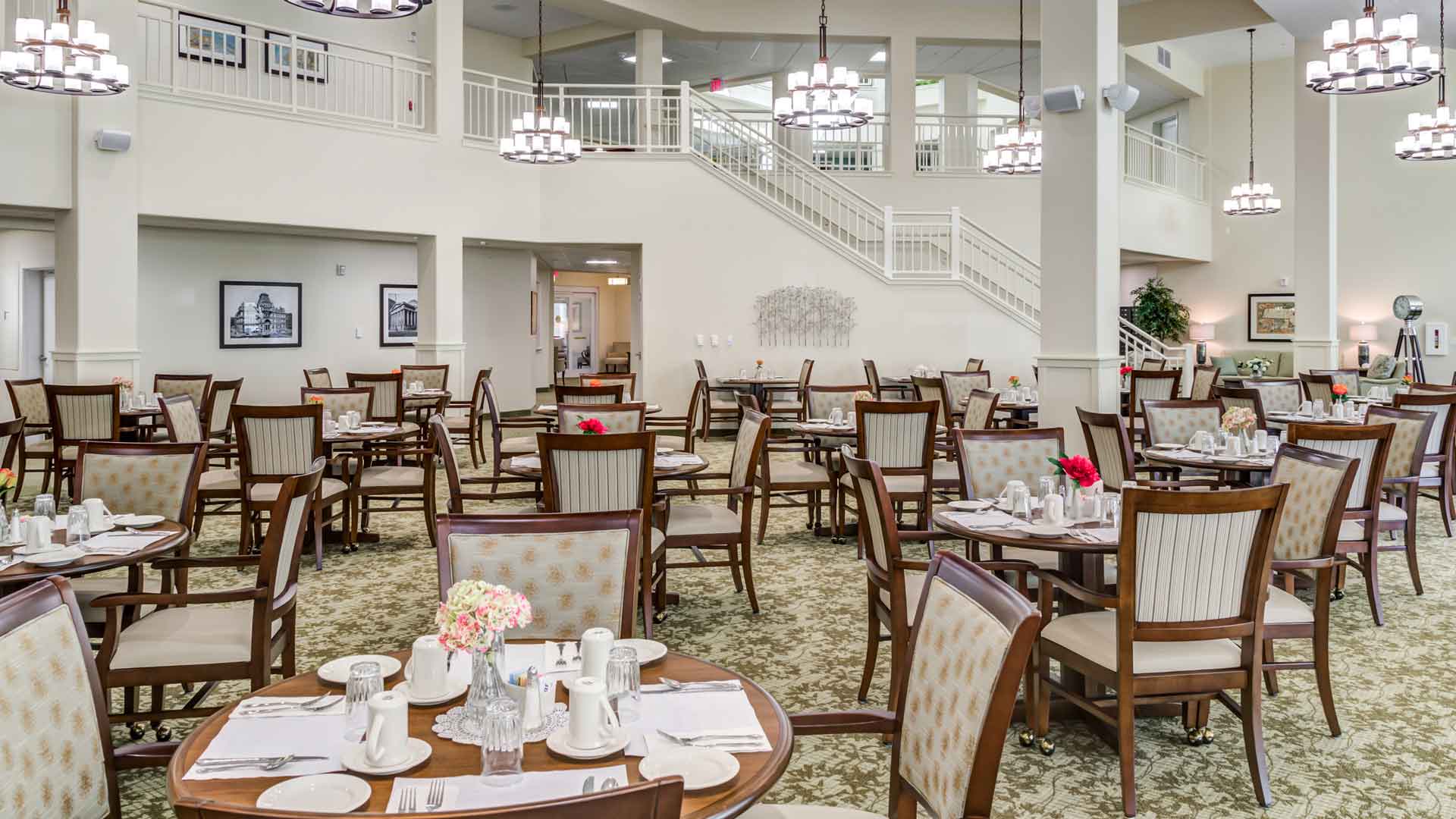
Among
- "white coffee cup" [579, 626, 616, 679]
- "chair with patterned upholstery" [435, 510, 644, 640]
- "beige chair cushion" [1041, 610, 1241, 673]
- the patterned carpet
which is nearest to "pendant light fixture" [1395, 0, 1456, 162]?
the patterned carpet

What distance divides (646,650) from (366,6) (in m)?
4.90

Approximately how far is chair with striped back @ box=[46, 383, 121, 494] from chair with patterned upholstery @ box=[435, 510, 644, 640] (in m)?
6.24

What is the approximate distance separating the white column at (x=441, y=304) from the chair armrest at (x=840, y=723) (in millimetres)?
10800

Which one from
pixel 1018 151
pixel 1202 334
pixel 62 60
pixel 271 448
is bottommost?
pixel 271 448

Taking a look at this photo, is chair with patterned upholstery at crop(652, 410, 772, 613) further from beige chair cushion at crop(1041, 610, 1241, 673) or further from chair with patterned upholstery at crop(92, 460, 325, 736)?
beige chair cushion at crop(1041, 610, 1241, 673)

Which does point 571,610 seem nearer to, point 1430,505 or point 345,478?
point 345,478

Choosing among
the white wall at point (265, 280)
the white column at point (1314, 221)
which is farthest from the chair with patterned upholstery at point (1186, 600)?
the white wall at point (265, 280)

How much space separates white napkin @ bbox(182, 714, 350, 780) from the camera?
160cm

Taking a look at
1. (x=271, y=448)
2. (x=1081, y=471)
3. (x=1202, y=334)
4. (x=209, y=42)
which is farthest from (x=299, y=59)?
(x=1202, y=334)

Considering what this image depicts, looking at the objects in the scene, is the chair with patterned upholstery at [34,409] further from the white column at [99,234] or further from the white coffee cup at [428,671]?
the white coffee cup at [428,671]

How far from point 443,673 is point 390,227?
10492mm

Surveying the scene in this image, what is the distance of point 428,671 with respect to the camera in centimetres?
193

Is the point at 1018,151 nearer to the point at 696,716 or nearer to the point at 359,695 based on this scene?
the point at 696,716

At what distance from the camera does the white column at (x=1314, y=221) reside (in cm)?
1074
